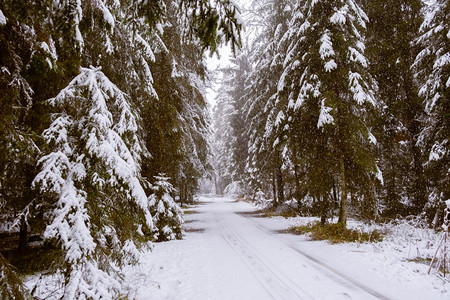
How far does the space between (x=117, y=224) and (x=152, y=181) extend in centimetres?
681

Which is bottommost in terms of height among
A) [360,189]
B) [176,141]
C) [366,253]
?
[366,253]

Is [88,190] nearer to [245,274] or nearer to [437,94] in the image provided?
[245,274]

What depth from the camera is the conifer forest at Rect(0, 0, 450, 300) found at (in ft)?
13.5

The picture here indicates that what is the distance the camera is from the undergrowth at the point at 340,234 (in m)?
10.0

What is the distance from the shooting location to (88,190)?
484cm

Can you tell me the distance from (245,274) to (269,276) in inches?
24.0

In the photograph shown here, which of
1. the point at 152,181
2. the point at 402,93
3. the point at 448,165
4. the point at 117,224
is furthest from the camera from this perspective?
the point at 402,93

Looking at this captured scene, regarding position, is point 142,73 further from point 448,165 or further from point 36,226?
point 448,165

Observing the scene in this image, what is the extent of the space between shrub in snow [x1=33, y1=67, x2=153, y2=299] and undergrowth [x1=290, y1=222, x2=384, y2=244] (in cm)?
783

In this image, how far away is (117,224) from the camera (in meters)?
5.50

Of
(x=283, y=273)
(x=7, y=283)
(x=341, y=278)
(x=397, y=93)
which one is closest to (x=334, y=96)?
(x=397, y=93)

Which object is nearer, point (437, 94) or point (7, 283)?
point (7, 283)

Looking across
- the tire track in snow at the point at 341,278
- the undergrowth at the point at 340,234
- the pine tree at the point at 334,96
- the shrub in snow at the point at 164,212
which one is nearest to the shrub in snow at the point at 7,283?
the tire track in snow at the point at 341,278

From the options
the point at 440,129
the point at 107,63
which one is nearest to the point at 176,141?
the point at 107,63
